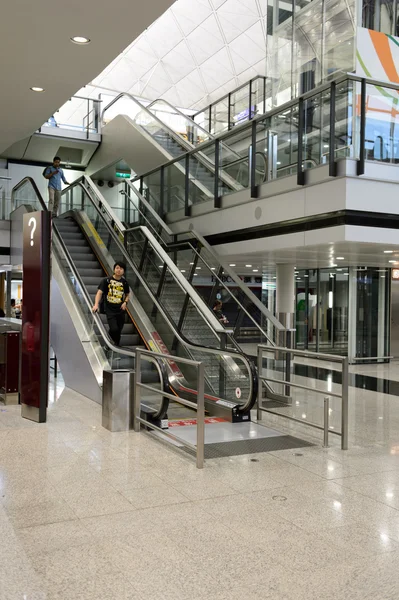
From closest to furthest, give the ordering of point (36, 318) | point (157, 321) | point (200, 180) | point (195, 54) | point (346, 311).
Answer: point (36, 318), point (157, 321), point (200, 180), point (346, 311), point (195, 54)

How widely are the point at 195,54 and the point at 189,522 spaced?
3920 cm

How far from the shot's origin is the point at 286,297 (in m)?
12.0

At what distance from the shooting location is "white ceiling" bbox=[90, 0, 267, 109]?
114ft

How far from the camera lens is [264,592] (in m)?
3.15

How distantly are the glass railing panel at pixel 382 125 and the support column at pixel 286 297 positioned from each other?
3821 mm

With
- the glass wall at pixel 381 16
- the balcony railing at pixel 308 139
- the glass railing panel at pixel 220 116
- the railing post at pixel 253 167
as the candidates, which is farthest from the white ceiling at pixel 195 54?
the railing post at pixel 253 167

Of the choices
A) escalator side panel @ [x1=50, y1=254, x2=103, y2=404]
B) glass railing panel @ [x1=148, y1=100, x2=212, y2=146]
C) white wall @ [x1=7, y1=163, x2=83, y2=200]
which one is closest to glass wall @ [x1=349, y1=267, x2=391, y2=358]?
glass railing panel @ [x1=148, y1=100, x2=212, y2=146]

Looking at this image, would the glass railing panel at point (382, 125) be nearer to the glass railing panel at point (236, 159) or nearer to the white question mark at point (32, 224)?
the glass railing panel at point (236, 159)

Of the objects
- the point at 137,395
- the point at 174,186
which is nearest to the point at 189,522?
the point at 137,395

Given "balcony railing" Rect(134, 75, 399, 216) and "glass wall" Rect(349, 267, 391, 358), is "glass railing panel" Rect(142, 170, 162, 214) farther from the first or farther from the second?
"glass wall" Rect(349, 267, 391, 358)

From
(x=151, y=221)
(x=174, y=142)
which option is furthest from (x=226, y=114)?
(x=151, y=221)

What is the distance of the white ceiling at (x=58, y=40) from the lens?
231 inches

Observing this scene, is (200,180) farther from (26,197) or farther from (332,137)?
(26,197)

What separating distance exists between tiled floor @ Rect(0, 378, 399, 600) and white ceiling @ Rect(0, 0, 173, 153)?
14.8ft
